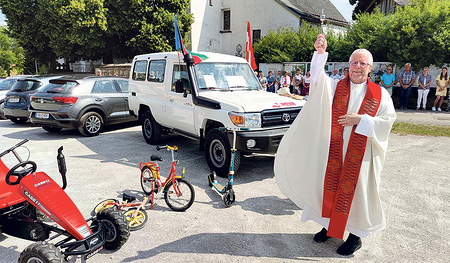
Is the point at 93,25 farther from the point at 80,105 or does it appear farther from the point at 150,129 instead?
the point at 150,129

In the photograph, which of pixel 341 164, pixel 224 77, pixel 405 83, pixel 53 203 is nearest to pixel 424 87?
pixel 405 83

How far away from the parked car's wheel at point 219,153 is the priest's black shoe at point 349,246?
2.55 m

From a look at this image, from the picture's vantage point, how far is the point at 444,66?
13.7 meters

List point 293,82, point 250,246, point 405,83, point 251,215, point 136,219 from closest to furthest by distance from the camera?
1. point 250,246
2. point 136,219
3. point 251,215
4. point 405,83
5. point 293,82

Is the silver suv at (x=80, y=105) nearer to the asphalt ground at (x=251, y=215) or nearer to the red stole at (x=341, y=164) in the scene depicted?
the asphalt ground at (x=251, y=215)

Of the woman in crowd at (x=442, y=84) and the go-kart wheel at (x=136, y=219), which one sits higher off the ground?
the woman in crowd at (x=442, y=84)

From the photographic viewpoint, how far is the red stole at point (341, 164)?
3.32m

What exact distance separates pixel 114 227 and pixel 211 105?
121 inches

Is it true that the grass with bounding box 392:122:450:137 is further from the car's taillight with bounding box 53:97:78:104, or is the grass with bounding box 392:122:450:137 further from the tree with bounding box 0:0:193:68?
the tree with bounding box 0:0:193:68

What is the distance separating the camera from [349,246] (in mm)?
3545

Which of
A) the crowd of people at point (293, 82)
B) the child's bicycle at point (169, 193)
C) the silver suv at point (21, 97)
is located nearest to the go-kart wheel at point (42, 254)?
the child's bicycle at point (169, 193)

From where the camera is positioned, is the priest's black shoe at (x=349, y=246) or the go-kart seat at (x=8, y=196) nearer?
the priest's black shoe at (x=349, y=246)

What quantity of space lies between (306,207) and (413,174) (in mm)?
3421

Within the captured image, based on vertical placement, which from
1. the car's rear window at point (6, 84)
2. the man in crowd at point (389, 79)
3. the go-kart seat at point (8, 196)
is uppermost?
the man in crowd at point (389, 79)
